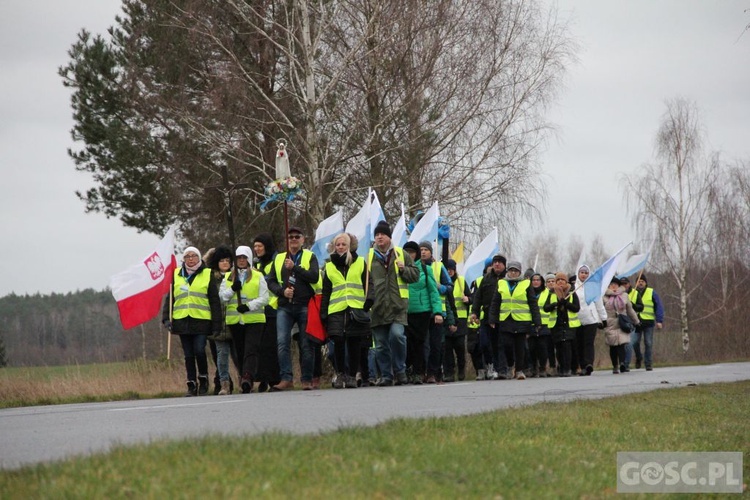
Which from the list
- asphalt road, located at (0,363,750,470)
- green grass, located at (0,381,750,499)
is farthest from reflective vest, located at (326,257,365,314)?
green grass, located at (0,381,750,499)

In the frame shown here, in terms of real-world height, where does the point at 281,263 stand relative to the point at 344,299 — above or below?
above

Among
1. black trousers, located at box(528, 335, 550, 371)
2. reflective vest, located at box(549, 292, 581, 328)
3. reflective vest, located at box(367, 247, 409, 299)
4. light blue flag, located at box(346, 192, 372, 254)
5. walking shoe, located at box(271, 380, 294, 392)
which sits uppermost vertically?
light blue flag, located at box(346, 192, 372, 254)

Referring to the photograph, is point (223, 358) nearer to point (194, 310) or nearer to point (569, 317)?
point (194, 310)

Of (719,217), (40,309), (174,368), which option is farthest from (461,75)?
(40,309)

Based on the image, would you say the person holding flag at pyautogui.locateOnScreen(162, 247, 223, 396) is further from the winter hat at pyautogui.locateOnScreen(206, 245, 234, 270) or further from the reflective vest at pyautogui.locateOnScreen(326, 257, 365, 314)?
the reflective vest at pyautogui.locateOnScreen(326, 257, 365, 314)

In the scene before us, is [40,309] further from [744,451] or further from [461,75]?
[744,451]

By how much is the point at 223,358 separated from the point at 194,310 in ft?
3.68

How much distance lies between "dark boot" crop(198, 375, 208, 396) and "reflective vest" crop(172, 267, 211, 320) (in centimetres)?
89

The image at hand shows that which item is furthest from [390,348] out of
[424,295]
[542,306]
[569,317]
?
[569,317]

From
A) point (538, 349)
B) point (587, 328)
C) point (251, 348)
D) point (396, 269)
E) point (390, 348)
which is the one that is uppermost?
point (396, 269)

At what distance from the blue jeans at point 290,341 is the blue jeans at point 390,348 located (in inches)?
39.6

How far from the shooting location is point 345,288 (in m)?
16.5

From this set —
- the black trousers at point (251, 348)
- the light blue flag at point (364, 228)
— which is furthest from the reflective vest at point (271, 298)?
the light blue flag at point (364, 228)

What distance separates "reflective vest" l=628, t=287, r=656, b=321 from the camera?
2511 centimetres
